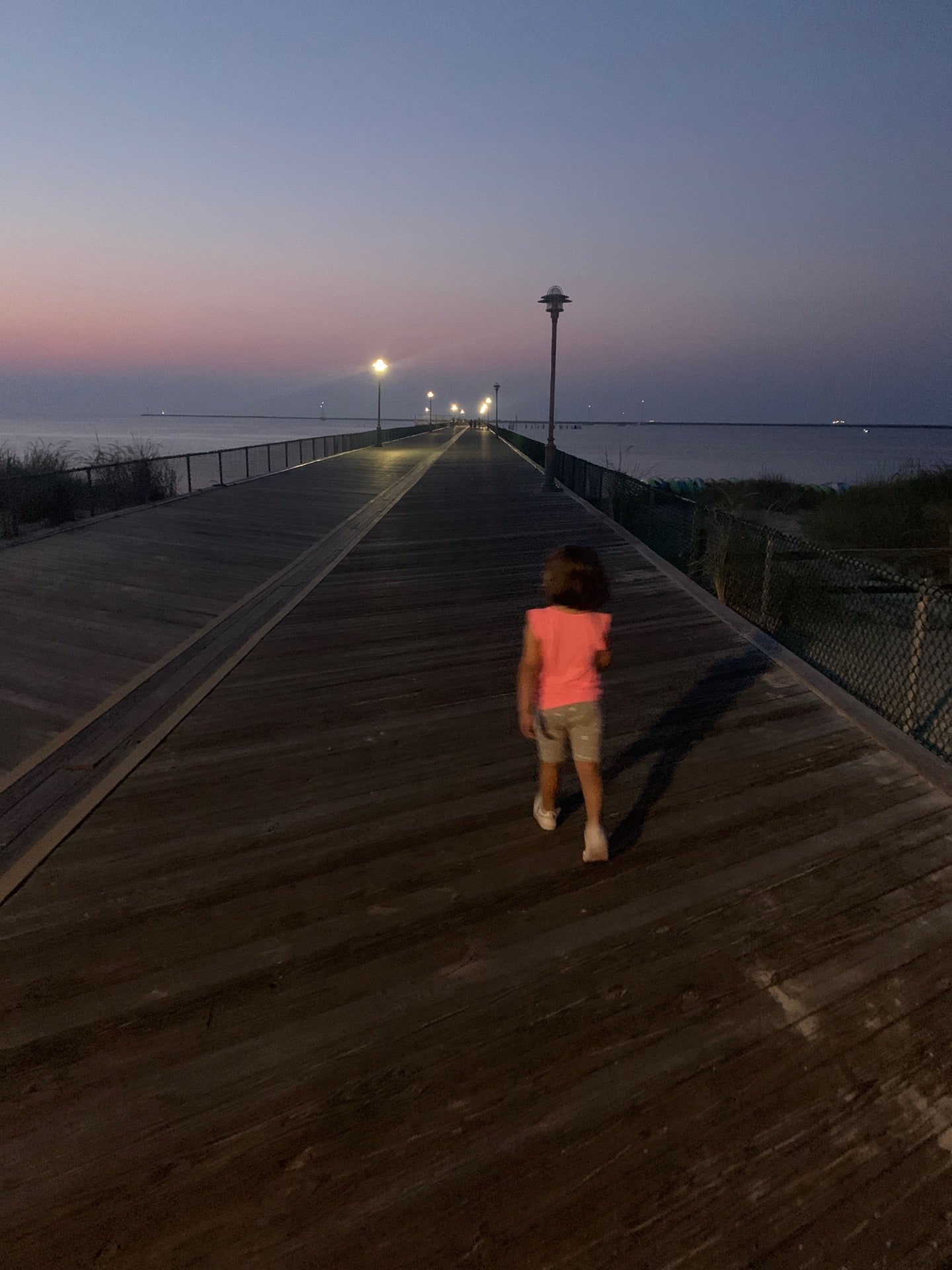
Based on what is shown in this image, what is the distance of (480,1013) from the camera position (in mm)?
2434

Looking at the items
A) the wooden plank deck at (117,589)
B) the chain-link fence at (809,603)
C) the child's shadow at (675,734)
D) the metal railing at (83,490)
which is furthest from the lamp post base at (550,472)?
the child's shadow at (675,734)

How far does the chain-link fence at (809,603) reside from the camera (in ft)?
25.6

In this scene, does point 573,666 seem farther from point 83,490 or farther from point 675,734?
point 83,490

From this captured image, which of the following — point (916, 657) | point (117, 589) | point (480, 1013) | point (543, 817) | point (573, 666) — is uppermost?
point (573, 666)

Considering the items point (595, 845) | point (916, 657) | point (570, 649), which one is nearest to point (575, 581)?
point (570, 649)

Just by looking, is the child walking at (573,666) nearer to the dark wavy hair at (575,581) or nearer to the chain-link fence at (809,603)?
the dark wavy hair at (575,581)

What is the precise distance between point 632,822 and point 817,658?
743 cm

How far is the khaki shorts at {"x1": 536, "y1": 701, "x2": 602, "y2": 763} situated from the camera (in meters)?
3.16

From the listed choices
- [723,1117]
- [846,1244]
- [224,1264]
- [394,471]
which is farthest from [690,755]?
[394,471]

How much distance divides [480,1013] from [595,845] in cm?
96

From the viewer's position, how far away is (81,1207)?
6.06 feet

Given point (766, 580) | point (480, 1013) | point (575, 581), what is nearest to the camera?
point (480, 1013)

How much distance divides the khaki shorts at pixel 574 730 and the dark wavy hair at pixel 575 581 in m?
0.42

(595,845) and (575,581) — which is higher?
(575,581)
